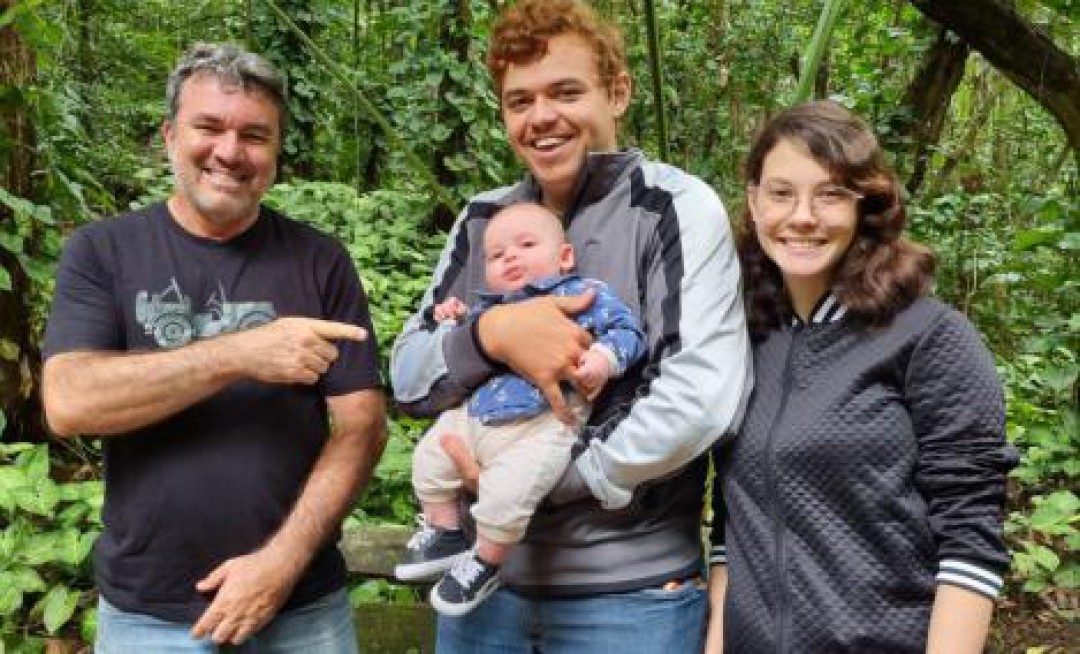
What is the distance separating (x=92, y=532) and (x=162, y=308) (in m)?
1.54

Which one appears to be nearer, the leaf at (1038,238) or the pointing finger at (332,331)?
the pointing finger at (332,331)

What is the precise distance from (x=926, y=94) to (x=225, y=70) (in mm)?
6463

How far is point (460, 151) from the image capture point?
7262 millimetres

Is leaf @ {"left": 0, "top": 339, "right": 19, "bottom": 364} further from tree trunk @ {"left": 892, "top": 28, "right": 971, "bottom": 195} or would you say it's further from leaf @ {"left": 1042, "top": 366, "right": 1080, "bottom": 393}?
tree trunk @ {"left": 892, "top": 28, "right": 971, "bottom": 195}

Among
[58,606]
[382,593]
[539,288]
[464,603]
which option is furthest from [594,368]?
[58,606]

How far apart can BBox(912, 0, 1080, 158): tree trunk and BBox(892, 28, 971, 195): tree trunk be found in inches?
130

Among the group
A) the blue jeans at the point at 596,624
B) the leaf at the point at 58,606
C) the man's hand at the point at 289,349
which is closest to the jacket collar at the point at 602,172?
the man's hand at the point at 289,349

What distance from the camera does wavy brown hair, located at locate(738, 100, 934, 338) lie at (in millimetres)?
1779

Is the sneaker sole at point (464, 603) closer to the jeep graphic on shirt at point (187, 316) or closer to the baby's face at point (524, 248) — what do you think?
the baby's face at point (524, 248)

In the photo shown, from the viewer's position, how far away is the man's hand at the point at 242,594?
2.15m

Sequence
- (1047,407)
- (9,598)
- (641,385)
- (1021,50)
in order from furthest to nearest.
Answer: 1. (1047,407)
2. (1021,50)
3. (9,598)
4. (641,385)

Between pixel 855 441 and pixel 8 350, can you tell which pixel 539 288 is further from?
pixel 8 350

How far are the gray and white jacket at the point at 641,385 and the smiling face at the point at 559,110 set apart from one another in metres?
0.05

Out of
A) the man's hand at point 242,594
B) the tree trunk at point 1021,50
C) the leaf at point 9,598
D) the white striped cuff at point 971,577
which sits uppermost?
the tree trunk at point 1021,50
